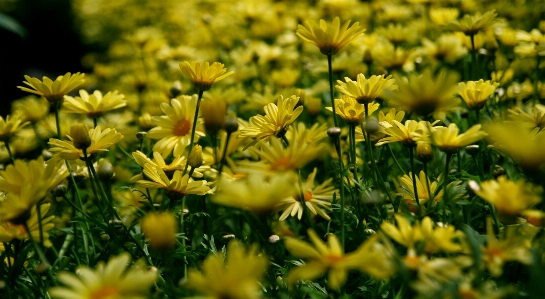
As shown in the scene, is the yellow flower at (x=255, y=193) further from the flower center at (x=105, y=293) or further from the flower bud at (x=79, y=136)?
the flower bud at (x=79, y=136)

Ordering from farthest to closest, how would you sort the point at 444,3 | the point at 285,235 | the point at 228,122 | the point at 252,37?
the point at 252,37 < the point at 444,3 < the point at 285,235 < the point at 228,122

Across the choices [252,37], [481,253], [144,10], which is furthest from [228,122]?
[144,10]

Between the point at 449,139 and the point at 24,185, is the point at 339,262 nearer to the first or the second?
the point at 449,139

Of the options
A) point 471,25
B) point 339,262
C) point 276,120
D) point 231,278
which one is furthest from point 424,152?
point 471,25

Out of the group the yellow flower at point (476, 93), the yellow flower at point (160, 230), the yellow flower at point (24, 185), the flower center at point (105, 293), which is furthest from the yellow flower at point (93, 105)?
the yellow flower at point (476, 93)

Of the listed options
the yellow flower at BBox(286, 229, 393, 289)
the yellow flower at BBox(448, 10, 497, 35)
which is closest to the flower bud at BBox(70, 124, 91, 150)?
the yellow flower at BBox(286, 229, 393, 289)

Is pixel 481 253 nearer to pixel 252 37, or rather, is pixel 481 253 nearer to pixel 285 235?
pixel 285 235
